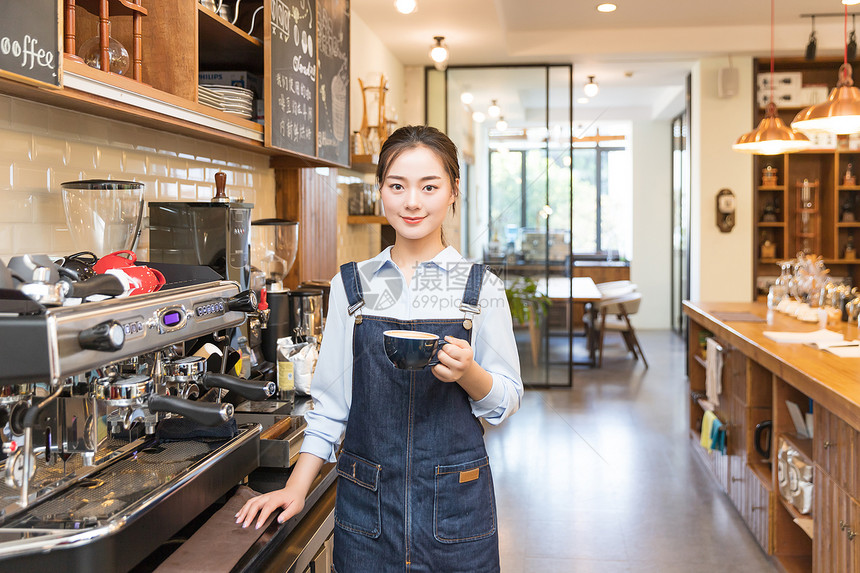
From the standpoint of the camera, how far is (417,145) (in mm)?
1330

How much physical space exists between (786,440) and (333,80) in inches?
91.8

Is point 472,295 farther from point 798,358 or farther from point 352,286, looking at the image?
point 798,358

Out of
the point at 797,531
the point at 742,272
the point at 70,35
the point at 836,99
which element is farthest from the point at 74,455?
the point at 742,272

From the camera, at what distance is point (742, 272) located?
644 centimetres

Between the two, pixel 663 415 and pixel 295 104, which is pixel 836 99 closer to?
pixel 295 104

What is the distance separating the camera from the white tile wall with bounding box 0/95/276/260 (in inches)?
64.2

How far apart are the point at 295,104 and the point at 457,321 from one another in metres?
1.53

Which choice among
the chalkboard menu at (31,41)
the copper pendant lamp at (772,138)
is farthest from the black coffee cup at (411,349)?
the copper pendant lamp at (772,138)

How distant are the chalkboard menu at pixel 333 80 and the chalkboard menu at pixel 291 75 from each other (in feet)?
0.35

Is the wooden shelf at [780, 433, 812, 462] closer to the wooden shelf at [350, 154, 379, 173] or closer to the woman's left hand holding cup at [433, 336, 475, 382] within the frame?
the woman's left hand holding cup at [433, 336, 475, 382]

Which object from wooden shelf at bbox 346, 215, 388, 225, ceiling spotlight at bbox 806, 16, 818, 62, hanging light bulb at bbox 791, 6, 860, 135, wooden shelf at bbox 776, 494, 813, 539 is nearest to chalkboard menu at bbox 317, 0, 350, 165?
wooden shelf at bbox 346, 215, 388, 225

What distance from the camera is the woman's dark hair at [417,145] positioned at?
52.6 inches

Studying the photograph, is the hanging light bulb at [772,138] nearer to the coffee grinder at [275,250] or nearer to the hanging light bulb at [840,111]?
the hanging light bulb at [840,111]

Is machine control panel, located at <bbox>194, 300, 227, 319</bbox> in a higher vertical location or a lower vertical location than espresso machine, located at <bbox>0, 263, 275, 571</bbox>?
higher
